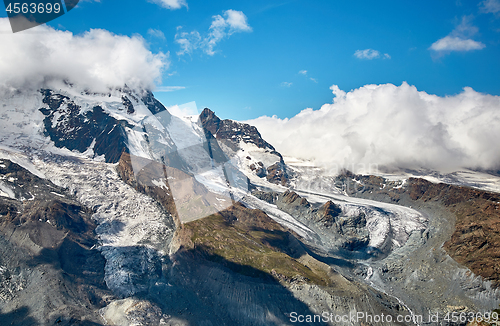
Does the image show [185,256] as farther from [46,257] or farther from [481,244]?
[481,244]

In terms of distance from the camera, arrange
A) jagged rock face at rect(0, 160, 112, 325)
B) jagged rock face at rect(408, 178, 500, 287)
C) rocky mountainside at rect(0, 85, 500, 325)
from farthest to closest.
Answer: jagged rock face at rect(408, 178, 500, 287)
rocky mountainside at rect(0, 85, 500, 325)
jagged rock face at rect(0, 160, 112, 325)

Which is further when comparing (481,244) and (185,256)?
(481,244)

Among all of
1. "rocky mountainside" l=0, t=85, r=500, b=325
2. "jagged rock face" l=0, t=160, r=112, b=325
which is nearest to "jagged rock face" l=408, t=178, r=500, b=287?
"rocky mountainside" l=0, t=85, r=500, b=325

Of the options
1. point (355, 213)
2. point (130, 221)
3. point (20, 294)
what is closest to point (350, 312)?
point (20, 294)

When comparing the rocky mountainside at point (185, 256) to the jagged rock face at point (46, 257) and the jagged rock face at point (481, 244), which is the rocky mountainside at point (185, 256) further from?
the jagged rock face at point (481, 244)

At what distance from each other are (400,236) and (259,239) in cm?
9021

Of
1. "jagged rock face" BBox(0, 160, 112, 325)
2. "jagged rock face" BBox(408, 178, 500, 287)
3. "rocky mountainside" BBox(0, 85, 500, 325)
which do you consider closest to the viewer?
"jagged rock face" BBox(0, 160, 112, 325)

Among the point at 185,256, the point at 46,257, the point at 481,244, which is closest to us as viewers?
the point at 46,257

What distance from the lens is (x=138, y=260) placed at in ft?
313

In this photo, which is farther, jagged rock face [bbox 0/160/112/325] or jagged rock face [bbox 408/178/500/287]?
jagged rock face [bbox 408/178/500/287]

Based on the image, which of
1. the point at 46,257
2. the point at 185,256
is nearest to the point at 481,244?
the point at 185,256

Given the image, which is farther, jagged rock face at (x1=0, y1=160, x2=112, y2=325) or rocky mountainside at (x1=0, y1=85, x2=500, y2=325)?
rocky mountainside at (x1=0, y1=85, x2=500, y2=325)

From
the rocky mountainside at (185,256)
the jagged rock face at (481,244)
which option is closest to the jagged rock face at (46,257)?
the rocky mountainside at (185,256)

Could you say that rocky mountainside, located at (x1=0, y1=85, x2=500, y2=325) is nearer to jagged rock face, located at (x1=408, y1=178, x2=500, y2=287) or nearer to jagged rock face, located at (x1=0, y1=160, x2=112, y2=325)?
jagged rock face, located at (x1=0, y1=160, x2=112, y2=325)
